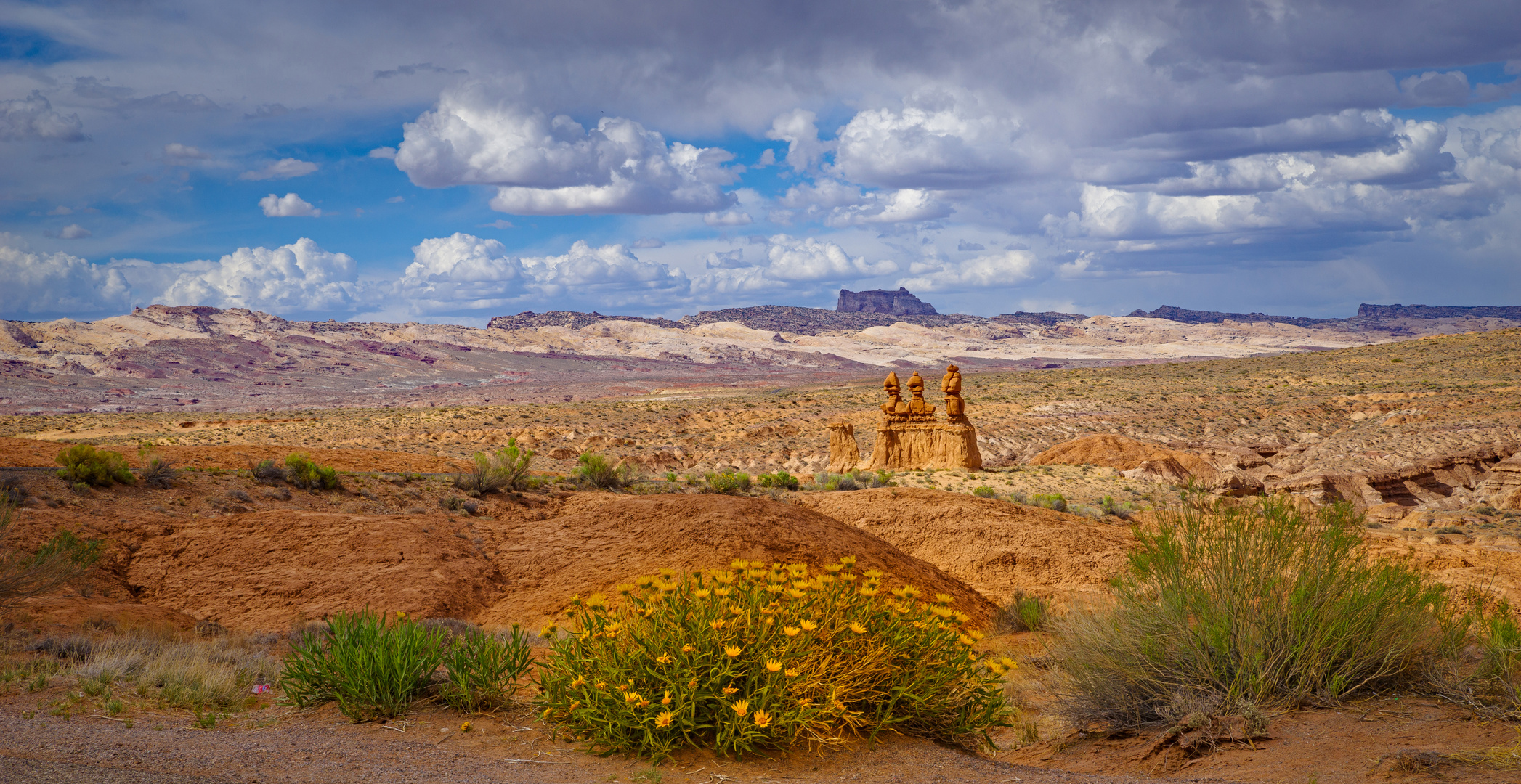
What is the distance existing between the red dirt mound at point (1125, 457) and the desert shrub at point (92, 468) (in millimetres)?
24015

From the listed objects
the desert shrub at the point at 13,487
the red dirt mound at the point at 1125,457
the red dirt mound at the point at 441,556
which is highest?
the desert shrub at the point at 13,487

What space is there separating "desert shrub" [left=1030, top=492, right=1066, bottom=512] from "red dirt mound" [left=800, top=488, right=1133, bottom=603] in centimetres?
225

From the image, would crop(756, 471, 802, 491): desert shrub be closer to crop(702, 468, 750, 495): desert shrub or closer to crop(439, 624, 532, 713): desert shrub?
crop(702, 468, 750, 495): desert shrub

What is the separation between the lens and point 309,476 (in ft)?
48.2

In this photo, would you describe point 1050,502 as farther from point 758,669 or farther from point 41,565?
point 41,565

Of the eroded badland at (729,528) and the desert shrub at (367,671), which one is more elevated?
the desert shrub at (367,671)

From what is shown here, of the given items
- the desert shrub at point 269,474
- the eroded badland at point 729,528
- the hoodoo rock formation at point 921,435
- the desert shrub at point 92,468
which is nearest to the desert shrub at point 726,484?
the eroded badland at point 729,528

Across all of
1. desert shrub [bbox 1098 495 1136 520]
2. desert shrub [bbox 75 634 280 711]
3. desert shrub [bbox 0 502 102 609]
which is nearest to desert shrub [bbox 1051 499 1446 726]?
desert shrub [bbox 75 634 280 711]

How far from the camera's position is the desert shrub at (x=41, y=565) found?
28.0ft

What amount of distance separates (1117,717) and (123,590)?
33.6 feet

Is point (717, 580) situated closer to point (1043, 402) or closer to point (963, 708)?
point (963, 708)

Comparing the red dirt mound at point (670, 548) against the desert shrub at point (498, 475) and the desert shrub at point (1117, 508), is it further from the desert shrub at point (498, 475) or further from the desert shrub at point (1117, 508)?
the desert shrub at point (1117, 508)

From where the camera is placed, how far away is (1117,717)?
22.7 ft

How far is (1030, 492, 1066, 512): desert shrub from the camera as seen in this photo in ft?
67.5
